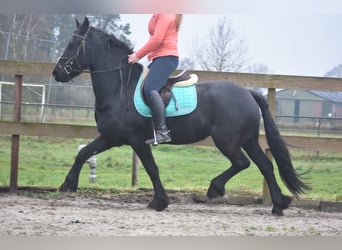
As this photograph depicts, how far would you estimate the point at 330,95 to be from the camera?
462 centimetres

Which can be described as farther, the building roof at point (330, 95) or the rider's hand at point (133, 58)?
the building roof at point (330, 95)

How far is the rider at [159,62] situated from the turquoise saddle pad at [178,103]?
79mm

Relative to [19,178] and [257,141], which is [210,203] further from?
[19,178]

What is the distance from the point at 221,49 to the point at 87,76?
1.13 m

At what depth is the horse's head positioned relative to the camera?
4.16 m

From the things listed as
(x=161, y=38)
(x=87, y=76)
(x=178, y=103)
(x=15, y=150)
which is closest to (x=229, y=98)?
(x=178, y=103)

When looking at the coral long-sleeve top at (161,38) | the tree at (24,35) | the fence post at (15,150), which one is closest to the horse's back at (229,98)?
the coral long-sleeve top at (161,38)

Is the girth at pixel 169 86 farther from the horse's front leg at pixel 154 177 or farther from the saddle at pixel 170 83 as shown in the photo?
the horse's front leg at pixel 154 177

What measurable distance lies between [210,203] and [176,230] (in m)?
1.13

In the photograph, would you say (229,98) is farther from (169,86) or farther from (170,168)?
(170,168)

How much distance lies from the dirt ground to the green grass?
22cm

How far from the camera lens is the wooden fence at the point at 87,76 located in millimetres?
4625

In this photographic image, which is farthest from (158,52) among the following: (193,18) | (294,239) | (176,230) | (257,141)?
(294,239)

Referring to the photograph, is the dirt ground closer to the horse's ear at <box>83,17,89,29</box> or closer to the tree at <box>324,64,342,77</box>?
the tree at <box>324,64,342,77</box>
